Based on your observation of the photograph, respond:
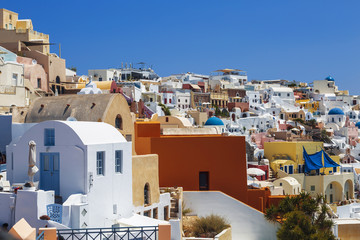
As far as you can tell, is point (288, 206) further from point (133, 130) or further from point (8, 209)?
point (8, 209)

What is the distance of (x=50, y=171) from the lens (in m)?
14.6

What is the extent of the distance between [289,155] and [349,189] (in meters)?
6.96

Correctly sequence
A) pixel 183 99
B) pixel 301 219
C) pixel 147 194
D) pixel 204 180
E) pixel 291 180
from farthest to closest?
pixel 183 99 < pixel 291 180 < pixel 204 180 < pixel 301 219 < pixel 147 194

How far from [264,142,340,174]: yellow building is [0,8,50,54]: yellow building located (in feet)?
76.4

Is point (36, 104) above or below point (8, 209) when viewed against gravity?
above

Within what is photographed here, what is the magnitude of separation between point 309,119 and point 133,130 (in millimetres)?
60985

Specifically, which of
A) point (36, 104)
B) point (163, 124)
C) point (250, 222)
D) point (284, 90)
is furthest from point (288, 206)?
point (284, 90)

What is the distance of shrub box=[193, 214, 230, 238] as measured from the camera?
63.1 feet

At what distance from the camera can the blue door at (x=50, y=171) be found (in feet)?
47.5

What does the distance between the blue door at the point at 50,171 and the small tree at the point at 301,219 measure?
9.65 m

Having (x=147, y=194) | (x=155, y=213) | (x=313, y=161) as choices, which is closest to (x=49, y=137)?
(x=147, y=194)

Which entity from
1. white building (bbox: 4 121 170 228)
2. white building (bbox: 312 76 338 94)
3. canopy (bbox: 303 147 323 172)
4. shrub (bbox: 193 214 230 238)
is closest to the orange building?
shrub (bbox: 193 214 230 238)

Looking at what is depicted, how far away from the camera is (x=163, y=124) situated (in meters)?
37.6

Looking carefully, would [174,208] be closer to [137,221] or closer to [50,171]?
[137,221]
